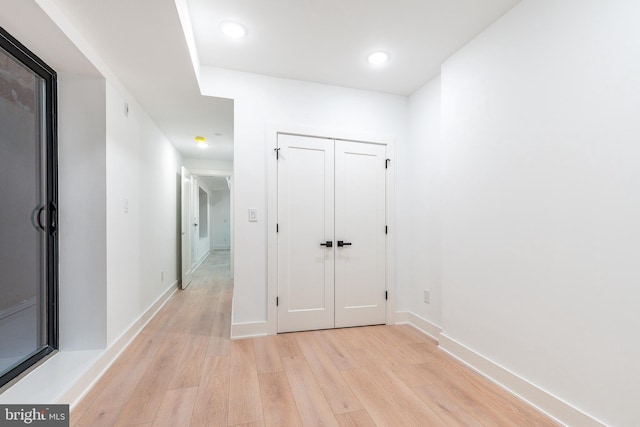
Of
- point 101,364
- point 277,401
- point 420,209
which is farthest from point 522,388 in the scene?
point 101,364

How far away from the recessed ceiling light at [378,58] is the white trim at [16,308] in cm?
323

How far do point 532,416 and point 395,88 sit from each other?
2975 millimetres

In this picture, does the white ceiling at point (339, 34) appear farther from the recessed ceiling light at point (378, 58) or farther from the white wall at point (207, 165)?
the white wall at point (207, 165)

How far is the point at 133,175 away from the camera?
2.67 meters

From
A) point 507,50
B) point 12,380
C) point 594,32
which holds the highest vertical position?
point 507,50

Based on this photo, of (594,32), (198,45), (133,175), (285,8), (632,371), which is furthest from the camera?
(133,175)

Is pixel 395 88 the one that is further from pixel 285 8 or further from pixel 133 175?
pixel 133 175

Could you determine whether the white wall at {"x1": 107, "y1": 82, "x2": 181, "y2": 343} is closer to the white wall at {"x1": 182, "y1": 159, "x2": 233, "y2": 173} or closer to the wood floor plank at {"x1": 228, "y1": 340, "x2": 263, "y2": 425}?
the wood floor plank at {"x1": 228, "y1": 340, "x2": 263, "y2": 425}

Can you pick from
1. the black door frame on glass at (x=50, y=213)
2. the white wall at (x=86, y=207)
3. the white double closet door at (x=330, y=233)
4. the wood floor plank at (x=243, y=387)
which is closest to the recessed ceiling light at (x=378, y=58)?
the white double closet door at (x=330, y=233)

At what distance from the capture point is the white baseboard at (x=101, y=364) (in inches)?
63.7

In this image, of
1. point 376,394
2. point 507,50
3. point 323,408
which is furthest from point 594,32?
point 323,408

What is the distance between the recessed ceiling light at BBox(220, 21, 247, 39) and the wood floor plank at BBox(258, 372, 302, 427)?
2619 mm

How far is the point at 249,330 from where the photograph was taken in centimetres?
263

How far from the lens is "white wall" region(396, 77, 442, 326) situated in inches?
107
